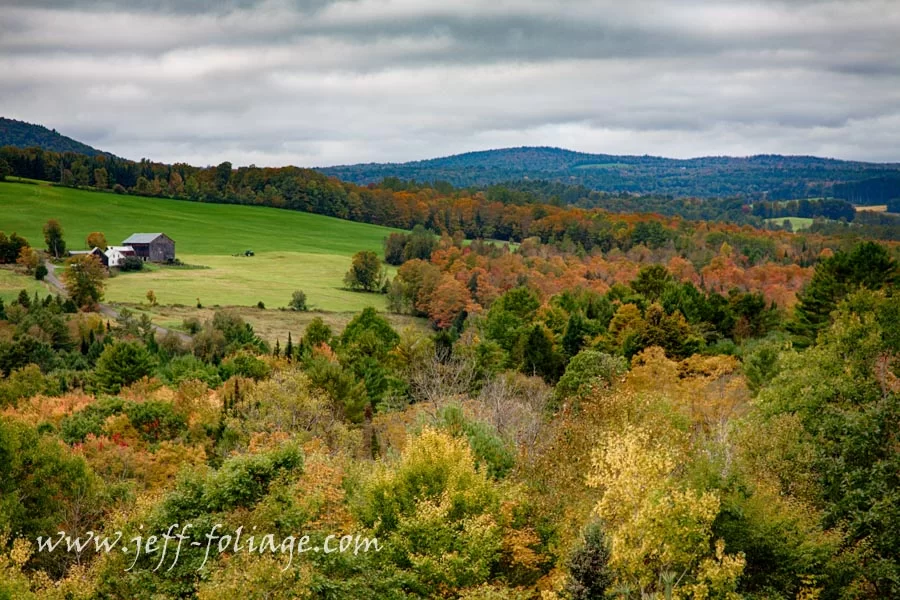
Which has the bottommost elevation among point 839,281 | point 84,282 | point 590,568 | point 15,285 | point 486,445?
point 15,285

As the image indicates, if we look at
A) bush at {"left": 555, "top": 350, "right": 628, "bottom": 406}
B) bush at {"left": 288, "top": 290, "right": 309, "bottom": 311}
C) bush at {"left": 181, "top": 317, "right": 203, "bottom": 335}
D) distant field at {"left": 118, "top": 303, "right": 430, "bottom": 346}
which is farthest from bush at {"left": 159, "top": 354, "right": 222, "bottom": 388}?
bush at {"left": 288, "top": 290, "right": 309, "bottom": 311}

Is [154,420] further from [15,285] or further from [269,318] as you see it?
[15,285]

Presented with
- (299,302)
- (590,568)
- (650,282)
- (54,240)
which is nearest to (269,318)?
(299,302)

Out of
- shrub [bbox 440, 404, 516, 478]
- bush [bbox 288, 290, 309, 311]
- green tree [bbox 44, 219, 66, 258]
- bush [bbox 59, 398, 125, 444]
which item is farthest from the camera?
green tree [bbox 44, 219, 66, 258]

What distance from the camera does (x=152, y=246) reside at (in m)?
122

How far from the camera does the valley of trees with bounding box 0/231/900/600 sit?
19.2 meters

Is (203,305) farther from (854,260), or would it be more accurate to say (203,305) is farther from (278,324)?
(854,260)

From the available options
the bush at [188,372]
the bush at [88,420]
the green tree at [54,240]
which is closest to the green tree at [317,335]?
the bush at [188,372]

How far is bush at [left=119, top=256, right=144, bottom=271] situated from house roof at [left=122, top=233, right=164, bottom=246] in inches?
275

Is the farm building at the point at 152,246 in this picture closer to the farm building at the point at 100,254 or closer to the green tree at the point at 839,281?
the farm building at the point at 100,254

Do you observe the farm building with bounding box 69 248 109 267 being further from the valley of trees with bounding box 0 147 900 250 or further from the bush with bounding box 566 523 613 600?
the bush with bounding box 566 523 613 600

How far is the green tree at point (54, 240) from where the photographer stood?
116m

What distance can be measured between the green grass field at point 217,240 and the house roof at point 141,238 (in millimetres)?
4538

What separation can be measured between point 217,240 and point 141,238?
16778mm
